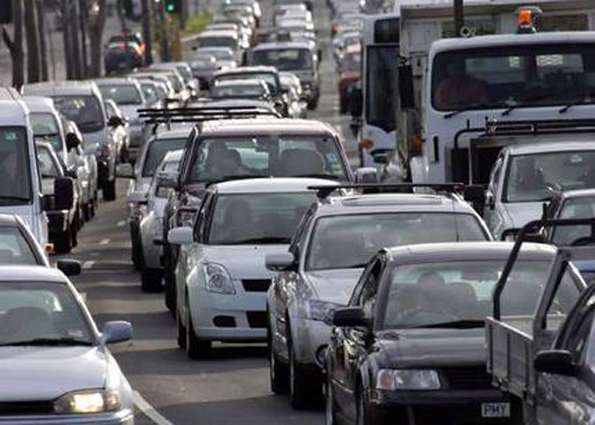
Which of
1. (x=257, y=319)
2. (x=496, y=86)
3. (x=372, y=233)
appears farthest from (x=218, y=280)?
(x=496, y=86)

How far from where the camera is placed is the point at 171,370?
2102 cm

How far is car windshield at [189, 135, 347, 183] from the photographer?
26.0m

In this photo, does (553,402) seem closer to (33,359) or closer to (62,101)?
(33,359)

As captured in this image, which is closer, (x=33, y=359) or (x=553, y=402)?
(x=553, y=402)

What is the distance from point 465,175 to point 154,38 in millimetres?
102699

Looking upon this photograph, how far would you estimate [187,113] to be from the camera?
3266cm

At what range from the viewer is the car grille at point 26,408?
44.7ft

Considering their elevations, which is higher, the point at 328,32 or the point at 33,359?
the point at 33,359

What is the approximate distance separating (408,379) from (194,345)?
7963 mm

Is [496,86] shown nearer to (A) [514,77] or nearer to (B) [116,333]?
(A) [514,77]

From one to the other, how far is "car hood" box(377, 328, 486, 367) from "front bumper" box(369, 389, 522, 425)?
0.56 ft

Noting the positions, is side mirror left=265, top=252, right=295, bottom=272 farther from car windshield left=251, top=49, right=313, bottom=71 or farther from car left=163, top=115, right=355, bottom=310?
car windshield left=251, top=49, right=313, bottom=71

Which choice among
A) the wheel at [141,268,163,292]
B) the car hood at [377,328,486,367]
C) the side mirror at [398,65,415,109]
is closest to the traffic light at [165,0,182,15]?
the wheel at [141,268,163,292]

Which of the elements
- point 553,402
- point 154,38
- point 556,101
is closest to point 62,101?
point 556,101
